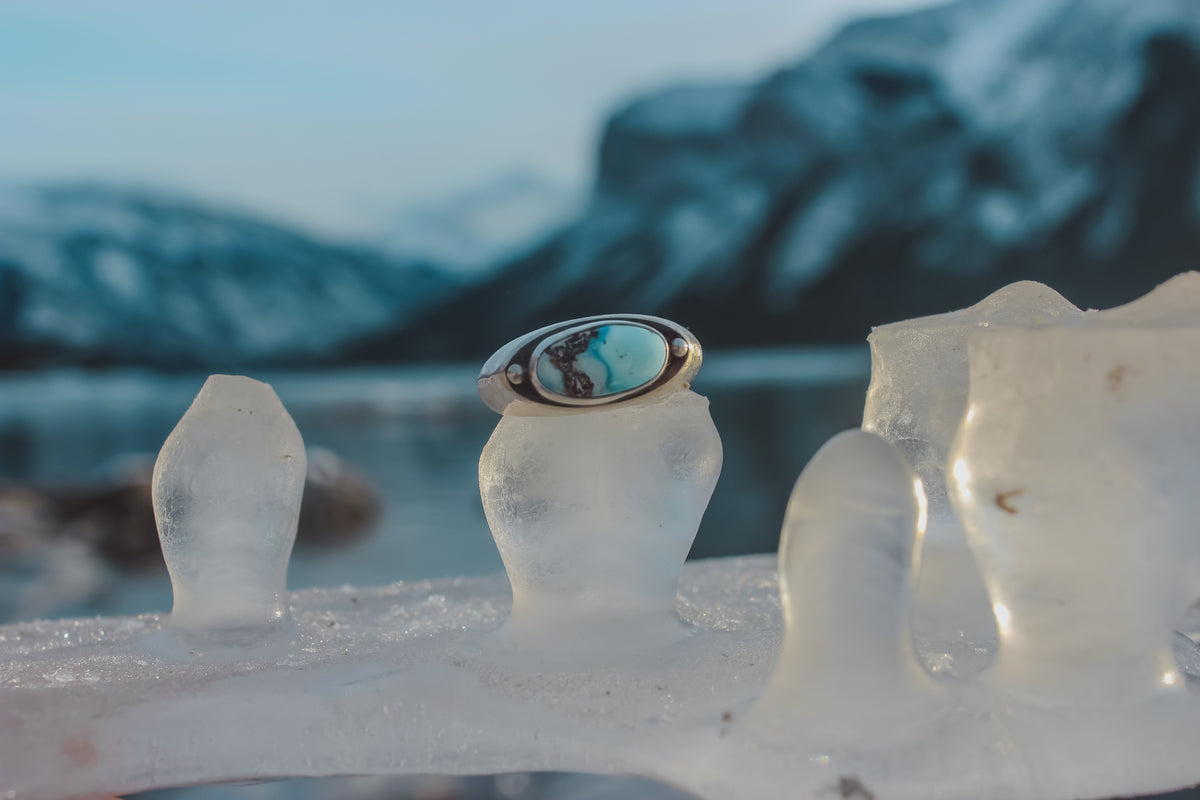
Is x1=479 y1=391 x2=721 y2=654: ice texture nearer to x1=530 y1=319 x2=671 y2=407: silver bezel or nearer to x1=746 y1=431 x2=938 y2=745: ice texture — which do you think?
x1=530 y1=319 x2=671 y2=407: silver bezel

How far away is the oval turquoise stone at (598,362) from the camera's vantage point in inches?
48.3

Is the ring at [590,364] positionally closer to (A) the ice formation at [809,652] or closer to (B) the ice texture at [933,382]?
(A) the ice formation at [809,652]

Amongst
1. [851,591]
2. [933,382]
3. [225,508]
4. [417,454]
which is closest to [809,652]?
[851,591]

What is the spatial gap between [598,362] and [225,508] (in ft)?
1.84

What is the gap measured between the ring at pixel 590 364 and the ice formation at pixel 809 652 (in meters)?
0.06

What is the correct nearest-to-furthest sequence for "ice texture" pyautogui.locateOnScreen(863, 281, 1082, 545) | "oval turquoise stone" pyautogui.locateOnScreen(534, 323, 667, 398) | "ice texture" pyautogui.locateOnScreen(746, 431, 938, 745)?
"ice texture" pyautogui.locateOnScreen(746, 431, 938, 745) → "oval turquoise stone" pyautogui.locateOnScreen(534, 323, 667, 398) → "ice texture" pyautogui.locateOnScreen(863, 281, 1082, 545)

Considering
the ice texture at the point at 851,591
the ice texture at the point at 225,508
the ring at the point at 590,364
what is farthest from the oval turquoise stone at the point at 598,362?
the ice texture at the point at 225,508

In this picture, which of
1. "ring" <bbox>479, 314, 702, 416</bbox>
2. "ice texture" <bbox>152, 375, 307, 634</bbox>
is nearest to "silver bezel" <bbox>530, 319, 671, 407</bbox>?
"ring" <bbox>479, 314, 702, 416</bbox>

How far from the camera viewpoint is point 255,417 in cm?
142

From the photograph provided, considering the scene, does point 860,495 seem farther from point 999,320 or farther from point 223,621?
point 223,621

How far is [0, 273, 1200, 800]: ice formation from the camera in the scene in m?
0.96

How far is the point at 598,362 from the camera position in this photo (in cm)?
123

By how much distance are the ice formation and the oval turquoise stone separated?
7 cm

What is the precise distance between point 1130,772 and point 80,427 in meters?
14.1
